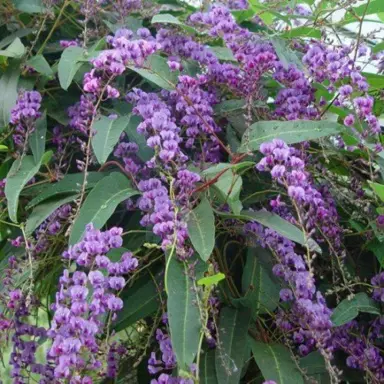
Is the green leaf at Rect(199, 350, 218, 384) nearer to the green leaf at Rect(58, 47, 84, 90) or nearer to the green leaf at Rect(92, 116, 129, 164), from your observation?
the green leaf at Rect(92, 116, 129, 164)

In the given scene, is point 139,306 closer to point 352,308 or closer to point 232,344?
point 232,344

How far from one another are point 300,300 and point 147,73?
35 cm

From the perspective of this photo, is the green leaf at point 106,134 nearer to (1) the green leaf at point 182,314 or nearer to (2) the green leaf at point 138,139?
(2) the green leaf at point 138,139

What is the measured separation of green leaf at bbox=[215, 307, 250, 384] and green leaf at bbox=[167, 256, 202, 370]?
0.06m

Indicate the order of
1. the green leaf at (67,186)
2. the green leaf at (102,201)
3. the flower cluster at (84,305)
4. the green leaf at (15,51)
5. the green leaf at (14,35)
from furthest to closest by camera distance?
1. the green leaf at (14,35)
2. the green leaf at (15,51)
3. the green leaf at (67,186)
4. the green leaf at (102,201)
5. the flower cluster at (84,305)

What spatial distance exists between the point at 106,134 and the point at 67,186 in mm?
92

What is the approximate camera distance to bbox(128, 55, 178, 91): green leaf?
91 centimetres

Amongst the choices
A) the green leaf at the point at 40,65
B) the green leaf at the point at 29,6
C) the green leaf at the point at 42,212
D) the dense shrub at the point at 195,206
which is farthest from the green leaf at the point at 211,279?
the green leaf at the point at 29,6

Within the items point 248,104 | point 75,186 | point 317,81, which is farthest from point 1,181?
point 317,81

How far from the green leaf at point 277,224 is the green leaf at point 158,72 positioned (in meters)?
0.20

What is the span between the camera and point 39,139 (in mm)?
1003

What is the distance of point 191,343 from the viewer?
2.32ft

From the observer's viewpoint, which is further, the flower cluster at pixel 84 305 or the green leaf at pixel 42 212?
the green leaf at pixel 42 212

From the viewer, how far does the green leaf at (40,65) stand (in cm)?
103
